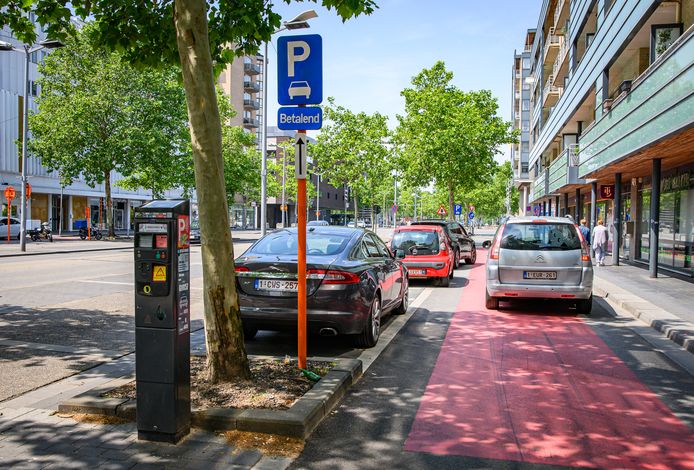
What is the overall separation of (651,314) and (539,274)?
6.13 feet

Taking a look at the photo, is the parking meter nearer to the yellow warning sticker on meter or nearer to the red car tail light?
the yellow warning sticker on meter

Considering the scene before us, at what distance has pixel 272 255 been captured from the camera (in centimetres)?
706

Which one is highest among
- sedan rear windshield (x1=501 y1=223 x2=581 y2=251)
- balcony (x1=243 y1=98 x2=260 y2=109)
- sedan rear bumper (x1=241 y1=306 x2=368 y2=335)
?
balcony (x1=243 y1=98 x2=260 y2=109)

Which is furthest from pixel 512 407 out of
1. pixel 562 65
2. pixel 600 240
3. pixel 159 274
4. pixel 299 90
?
pixel 562 65

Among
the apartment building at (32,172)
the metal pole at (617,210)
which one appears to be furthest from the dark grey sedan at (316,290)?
the apartment building at (32,172)

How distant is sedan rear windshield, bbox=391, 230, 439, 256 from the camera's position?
47.0 feet

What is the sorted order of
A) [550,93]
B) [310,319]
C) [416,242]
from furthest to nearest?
[550,93] < [416,242] < [310,319]

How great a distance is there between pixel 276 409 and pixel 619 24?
17508 millimetres

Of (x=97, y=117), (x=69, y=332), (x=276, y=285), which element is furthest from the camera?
(x=97, y=117)

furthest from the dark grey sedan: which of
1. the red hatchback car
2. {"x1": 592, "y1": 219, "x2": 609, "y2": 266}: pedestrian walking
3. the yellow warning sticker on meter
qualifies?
{"x1": 592, "y1": 219, "x2": 609, "y2": 266}: pedestrian walking

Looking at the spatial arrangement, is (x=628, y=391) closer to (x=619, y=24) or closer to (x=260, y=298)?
(x=260, y=298)

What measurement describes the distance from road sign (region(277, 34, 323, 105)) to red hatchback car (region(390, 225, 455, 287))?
9.13 metres

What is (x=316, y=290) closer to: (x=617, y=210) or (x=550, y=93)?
(x=617, y=210)

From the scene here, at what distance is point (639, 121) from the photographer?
14281 millimetres
